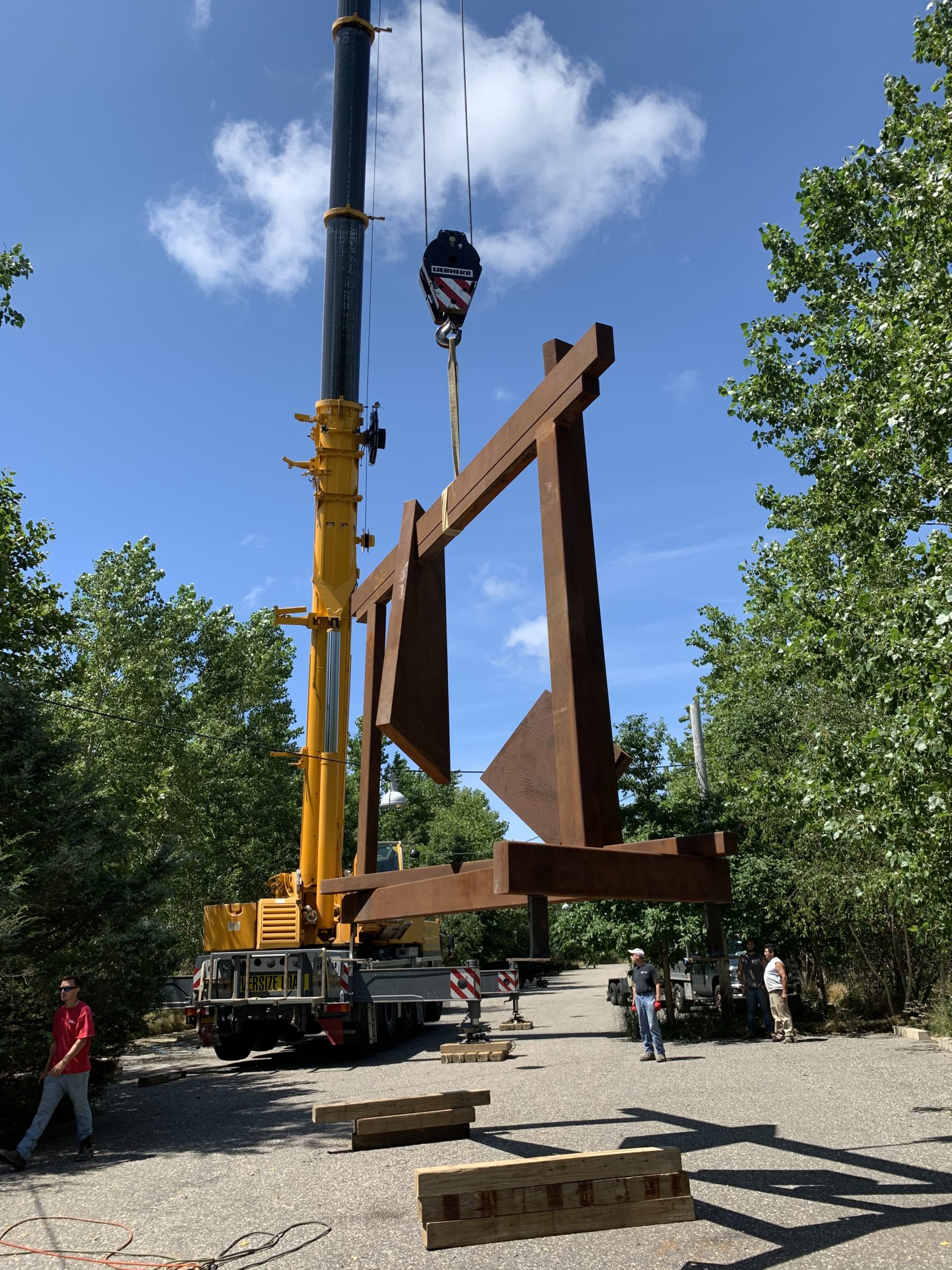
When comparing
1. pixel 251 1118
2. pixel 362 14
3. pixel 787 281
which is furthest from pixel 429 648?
pixel 362 14

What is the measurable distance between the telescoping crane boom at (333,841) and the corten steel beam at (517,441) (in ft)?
22.1

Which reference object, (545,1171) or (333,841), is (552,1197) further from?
(333,841)

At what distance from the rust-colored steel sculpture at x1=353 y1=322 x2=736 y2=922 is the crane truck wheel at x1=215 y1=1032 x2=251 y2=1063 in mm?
10401

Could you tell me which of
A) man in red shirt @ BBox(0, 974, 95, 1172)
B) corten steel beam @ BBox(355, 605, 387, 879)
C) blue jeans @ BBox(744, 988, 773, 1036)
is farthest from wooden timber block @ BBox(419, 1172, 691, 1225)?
blue jeans @ BBox(744, 988, 773, 1036)

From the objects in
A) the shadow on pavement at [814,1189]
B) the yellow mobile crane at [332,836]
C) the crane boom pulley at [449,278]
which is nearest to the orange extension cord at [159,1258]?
the shadow on pavement at [814,1189]

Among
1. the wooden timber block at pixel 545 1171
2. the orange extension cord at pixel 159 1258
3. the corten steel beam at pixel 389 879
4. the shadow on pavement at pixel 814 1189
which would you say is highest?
the corten steel beam at pixel 389 879

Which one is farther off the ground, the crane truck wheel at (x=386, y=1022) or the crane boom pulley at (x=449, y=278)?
the crane boom pulley at (x=449, y=278)

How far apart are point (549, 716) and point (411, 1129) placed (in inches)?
173

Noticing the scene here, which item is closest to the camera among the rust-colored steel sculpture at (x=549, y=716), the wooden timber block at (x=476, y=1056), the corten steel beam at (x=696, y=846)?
the rust-colored steel sculpture at (x=549, y=716)

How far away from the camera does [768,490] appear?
16953mm

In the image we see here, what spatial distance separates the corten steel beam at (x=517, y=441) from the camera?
382 cm

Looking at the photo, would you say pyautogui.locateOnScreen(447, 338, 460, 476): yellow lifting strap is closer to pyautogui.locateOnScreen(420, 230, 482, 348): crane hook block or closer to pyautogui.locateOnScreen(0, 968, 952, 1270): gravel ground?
pyautogui.locateOnScreen(420, 230, 482, 348): crane hook block

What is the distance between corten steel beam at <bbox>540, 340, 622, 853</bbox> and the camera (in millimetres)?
3729

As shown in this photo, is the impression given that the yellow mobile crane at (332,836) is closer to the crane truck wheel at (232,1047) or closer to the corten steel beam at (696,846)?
the crane truck wheel at (232,1047)
